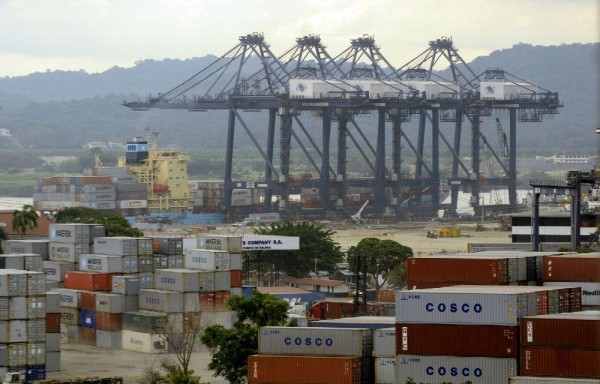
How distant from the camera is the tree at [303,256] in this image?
297 feet

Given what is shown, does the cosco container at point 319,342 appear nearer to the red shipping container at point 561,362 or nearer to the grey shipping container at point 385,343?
the grey shipping container at point 385,343

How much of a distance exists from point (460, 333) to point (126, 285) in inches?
1209

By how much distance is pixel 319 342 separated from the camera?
4078 cm

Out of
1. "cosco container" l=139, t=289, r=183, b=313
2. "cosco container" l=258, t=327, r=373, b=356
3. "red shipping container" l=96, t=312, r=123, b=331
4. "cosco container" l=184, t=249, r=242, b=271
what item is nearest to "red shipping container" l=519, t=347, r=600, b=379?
"cosco container" l=258, t=327, r=373, b=356

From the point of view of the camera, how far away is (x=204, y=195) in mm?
177750

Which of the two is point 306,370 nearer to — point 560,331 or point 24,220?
point 560,331

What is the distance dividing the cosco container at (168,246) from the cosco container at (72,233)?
3.12 meters

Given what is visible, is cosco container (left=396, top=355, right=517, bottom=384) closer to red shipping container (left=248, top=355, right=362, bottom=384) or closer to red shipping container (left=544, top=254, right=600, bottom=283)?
red shipping container (left=248, top=355, right=362, bottom=384)

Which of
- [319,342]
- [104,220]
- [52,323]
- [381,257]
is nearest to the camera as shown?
[319,342]

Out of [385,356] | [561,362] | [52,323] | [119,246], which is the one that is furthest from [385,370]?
[119,246]

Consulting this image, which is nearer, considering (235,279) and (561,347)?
(561,347)

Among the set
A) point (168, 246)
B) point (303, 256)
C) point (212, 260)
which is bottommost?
point (303, 256)

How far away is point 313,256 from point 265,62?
89.0 m

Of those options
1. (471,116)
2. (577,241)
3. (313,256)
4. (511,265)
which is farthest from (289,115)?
(511,265)
